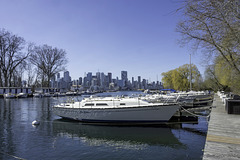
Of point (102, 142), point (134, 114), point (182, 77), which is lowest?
point (102, 142)

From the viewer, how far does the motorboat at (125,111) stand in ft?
49.3

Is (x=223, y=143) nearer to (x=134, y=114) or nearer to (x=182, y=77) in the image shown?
(x=134, y=114)

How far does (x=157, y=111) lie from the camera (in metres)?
15.0

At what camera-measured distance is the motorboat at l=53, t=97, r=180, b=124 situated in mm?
15016

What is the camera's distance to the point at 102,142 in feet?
37.3

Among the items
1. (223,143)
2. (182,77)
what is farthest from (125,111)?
(182,77)

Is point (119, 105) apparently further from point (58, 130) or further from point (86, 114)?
point (58, 130)

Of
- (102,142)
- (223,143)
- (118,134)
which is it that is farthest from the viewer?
(118,134)

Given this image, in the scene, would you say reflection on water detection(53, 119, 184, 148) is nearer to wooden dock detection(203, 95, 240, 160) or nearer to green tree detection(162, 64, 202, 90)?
wooden dock detection(203, 95, 240, 160)

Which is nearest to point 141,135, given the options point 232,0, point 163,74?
point 232,0

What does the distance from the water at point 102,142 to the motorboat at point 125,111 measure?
35.0 inches

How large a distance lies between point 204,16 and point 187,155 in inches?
276


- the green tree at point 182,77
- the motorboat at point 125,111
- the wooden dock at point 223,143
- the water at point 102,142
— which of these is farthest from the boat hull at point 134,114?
the green tree at point 182,77

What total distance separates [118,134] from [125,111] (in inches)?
105
